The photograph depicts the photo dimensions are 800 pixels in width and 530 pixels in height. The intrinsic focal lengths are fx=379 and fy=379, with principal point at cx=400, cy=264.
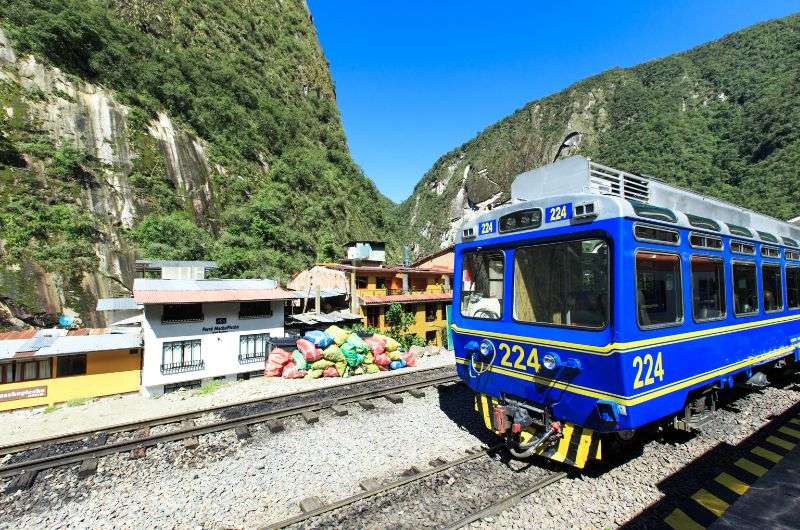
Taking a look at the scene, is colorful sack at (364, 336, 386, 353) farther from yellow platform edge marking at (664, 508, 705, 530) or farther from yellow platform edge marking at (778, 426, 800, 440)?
yellow platform edge marking at (664, 508, 705, 530)

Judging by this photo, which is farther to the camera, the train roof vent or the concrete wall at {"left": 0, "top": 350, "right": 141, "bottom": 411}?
the concrete wall at {"left": 0, "top": 350, "right": 141, "bottom": 411}

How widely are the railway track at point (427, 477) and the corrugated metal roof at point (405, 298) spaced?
20858mm

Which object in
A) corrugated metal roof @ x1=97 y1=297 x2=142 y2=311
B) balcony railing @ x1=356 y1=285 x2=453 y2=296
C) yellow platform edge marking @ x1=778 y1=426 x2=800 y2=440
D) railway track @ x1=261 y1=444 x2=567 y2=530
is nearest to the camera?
railway track @ x1=261 y1=444 x2=567 y2=530

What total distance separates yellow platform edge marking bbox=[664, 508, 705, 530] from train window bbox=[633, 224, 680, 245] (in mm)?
3567

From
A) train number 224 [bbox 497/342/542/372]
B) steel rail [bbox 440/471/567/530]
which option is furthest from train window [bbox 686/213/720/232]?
steel rail [bbox 440/471/567/530]

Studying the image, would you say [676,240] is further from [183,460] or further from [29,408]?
[29,408]

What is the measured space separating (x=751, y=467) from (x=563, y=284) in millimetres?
4504

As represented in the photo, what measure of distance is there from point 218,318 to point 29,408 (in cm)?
693

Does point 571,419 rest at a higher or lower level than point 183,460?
higher

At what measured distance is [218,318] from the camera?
17172mm

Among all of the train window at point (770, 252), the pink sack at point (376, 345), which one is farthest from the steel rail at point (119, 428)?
the train window at point (770, 252)

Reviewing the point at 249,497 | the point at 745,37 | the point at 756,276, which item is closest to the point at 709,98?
the point at 745,37

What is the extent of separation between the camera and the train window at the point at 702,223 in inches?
231

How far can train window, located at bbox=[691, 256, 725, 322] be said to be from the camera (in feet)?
19.1
